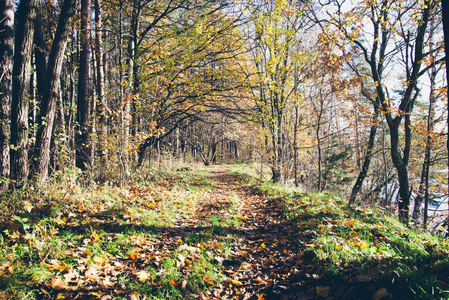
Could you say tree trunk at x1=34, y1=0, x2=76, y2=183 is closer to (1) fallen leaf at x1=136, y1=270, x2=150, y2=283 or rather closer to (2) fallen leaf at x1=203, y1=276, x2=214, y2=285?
(1) fallen leaf at x1=136, y1=270, x2=150, y2=283

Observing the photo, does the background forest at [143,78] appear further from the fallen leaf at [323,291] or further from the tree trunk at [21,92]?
the fallen leaf at [323,291]

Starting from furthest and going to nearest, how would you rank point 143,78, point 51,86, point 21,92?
point 143,78 → point 51,86 → point 21,92

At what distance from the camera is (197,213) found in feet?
19.7

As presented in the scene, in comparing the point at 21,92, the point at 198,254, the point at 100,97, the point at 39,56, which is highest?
the point at 39,56

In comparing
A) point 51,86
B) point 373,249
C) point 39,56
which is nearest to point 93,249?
point 51,86

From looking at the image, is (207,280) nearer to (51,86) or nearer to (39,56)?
(51,86)

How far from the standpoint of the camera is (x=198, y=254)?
12.0 feet

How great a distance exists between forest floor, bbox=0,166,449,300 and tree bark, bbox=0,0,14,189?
100 centimetres

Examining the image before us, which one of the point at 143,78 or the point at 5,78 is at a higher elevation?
the point at 143,78

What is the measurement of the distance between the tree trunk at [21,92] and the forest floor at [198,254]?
83 centimetres

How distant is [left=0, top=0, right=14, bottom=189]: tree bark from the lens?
423 centimetres

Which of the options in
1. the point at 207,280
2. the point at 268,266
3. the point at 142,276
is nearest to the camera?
the point at 142,276

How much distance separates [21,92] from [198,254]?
483cm

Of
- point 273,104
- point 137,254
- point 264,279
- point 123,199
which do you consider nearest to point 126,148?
point 123,199
